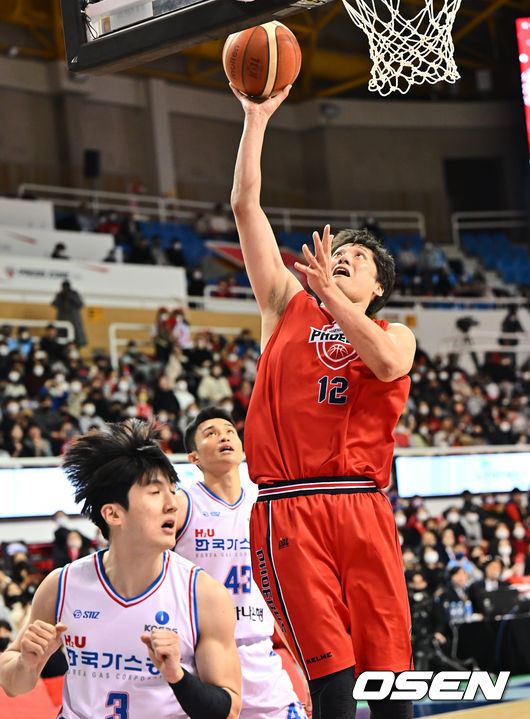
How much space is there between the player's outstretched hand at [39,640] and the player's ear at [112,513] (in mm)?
401

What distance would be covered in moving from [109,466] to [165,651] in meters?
0.74

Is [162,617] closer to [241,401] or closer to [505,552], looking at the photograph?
[505,552]

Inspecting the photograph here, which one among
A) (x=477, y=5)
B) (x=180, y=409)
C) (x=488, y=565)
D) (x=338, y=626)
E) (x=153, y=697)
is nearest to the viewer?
(x=153, y=697)

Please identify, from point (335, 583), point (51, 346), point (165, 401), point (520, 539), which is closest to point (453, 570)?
point (520, 539)

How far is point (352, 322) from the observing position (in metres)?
3.25

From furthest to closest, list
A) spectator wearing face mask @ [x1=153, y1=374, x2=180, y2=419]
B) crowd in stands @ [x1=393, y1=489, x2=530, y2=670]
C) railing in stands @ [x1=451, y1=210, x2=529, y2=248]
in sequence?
1. railing in stands @ [x1=451, y1=210, x2=529, y2=248]
2. spectator wearing face mask @ [x1=153, y1=374, x2=180, y2=419]
3. crowd in stands @ [x1=393, y1=489, x2=530, y2=670]

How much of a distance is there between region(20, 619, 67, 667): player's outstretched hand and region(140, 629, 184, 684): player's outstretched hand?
0.93ft

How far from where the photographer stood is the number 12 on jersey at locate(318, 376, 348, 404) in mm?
3430

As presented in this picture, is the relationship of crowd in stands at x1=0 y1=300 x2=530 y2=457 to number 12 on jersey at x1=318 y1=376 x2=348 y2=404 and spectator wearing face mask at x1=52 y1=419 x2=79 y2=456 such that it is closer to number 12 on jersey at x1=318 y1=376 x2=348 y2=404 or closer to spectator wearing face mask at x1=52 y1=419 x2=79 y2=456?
spectator wearing face mask at x1=52 y1=419 x2=79 y2=456

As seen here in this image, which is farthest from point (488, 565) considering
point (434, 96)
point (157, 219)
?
point (434, 96)

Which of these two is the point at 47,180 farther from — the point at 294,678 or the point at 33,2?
the point at 294,678

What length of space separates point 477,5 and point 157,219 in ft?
29.6

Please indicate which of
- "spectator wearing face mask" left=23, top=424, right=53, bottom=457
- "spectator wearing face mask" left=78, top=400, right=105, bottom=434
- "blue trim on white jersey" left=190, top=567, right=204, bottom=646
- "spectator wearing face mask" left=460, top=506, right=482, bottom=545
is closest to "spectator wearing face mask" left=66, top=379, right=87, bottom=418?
"spectator wearing face mask" left=78, top=400, right=105, bottom=434

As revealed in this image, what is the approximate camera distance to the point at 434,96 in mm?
26234
